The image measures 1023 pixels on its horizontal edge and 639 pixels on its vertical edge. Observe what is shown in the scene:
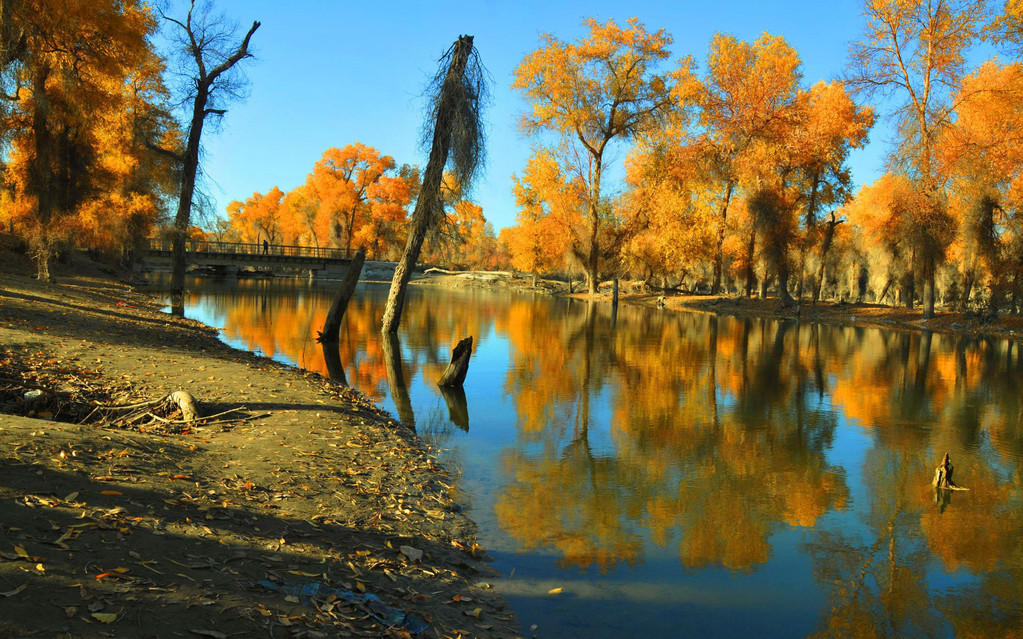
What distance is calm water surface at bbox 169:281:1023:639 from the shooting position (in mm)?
5066

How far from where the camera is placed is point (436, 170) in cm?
1909

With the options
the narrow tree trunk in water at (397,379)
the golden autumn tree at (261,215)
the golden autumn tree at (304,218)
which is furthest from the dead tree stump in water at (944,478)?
the golden autumn tree at (261,215)

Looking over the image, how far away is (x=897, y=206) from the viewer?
31969 millimetres

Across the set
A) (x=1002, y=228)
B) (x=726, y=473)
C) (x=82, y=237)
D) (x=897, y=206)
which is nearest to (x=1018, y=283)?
(x=1002, y=228)

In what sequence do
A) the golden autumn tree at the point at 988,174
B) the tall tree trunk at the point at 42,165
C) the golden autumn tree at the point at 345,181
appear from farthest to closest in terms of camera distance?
the golden autumn tree at the point at 345,181, the golden autumn tree at the point at 988,174, the tall tree trunk at the point at 42,165

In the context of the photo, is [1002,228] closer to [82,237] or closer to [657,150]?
[657,150]

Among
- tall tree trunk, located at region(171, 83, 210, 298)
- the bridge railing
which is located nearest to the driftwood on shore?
tall tree trunk, located at region(171, 83, 210, 298)

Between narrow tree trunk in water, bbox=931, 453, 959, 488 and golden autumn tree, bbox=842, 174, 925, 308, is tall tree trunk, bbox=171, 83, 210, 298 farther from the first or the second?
golden autumn tree, bbox=842, 174, 925, 308

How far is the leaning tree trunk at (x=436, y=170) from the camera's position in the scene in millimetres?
18266

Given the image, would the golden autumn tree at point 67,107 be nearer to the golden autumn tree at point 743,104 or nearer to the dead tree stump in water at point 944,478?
the dead tree stump in water at point 944,478

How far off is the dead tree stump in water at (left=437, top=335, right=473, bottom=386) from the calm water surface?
0.36 m

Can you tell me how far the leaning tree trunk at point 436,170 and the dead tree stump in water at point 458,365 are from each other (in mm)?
6306

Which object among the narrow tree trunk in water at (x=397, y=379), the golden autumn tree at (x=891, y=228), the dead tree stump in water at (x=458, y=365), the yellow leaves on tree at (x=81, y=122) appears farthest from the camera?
the golden autumn tree at (x=891, y=228)

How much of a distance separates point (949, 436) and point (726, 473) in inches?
206
